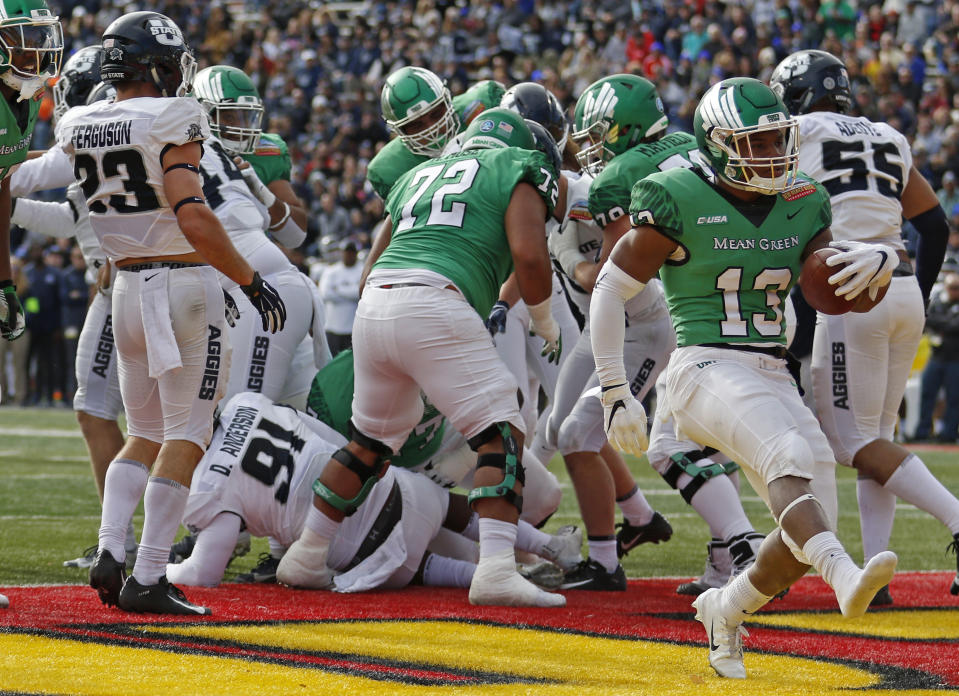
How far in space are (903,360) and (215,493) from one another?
254 cm

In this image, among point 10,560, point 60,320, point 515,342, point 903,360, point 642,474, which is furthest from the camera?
point 60,320

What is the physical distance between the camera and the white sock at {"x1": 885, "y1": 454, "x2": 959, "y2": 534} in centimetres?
492

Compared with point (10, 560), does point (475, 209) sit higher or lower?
higher

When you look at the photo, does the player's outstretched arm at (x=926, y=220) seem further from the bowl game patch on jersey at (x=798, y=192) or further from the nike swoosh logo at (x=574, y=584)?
the nike swoosh logo at (x=574, y=584)

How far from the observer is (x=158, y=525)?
4324 millimetres

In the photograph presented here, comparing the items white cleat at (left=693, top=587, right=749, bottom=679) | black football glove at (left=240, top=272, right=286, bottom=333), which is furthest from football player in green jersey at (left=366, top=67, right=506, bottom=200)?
white cleat at (left=693, top=587, right=749, bottom=679)

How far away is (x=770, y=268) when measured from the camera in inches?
153

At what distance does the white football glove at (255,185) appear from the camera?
6.09 m

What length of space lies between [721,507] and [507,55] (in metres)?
15.5

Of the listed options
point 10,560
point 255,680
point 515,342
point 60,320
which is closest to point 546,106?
point 515,342

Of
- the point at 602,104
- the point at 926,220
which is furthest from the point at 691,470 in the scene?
the point at 602,104

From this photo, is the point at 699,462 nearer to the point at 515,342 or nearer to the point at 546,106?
the point at 515,342

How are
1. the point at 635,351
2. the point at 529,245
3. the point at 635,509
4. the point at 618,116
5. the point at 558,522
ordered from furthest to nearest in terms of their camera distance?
the point at 558,522 < the point at 635,509 < the point at 635,351 < the point at 618,116 < the point at 529,245

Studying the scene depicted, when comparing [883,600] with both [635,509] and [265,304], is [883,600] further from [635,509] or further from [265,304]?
[265,304]
